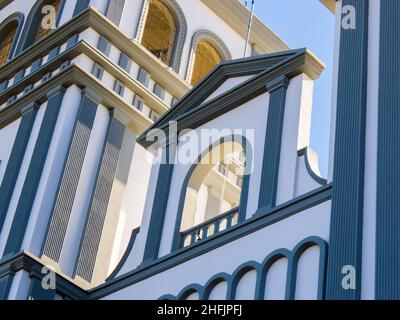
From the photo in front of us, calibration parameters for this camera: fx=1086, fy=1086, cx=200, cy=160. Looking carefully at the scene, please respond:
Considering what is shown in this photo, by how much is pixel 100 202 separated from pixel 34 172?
138cm

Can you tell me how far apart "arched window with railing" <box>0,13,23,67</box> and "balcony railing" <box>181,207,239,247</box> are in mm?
10366

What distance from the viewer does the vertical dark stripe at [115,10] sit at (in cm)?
2373

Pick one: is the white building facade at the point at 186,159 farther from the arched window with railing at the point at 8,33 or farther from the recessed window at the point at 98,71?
the arched window with railing at the point at 8,33

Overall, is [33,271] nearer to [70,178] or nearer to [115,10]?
[70,178]

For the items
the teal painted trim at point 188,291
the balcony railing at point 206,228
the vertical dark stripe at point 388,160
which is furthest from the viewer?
the balcony railing at point 206,228

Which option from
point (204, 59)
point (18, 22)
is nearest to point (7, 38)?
point (18, 22)

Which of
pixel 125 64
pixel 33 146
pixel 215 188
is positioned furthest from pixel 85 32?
pixel 215 188

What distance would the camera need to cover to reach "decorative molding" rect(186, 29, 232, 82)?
25547 mm

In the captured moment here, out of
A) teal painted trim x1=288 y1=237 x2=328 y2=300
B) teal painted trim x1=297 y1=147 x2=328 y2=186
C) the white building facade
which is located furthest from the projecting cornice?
teal painted trim x1=288 y1=237 x2=328 y2=300

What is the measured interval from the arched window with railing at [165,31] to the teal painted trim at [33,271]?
24.7 ft

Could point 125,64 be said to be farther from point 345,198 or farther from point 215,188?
point 345,198

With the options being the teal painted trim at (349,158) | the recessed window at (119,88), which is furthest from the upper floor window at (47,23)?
the teal painted trim at (349,158)

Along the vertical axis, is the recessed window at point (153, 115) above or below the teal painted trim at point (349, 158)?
above

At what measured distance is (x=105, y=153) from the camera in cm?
2145
